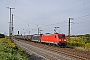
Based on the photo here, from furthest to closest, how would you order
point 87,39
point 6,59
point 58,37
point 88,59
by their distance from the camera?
point 87,39 < point 58,37 < point 88,59 < point 6,59

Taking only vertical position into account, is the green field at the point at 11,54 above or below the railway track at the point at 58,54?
above

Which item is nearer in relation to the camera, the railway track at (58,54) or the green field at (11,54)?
the green field at (11,54)

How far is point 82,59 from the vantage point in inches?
802

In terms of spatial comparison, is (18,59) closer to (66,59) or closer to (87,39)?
(66,59)

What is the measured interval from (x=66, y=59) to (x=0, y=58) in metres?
10.6

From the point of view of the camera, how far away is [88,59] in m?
20.3

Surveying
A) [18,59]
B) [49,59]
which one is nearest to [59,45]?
[49,59]

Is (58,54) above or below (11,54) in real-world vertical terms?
below

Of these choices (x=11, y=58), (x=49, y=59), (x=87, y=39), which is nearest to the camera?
(x=11, y=58)

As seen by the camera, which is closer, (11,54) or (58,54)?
(11,54)

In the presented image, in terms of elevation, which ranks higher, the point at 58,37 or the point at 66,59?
the point at 58,37

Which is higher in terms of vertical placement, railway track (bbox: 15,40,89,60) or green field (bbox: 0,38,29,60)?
green field (bbox: 0,38,29,60)

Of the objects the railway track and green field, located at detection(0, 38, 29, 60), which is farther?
the railway track

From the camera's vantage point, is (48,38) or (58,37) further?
(48,38)
